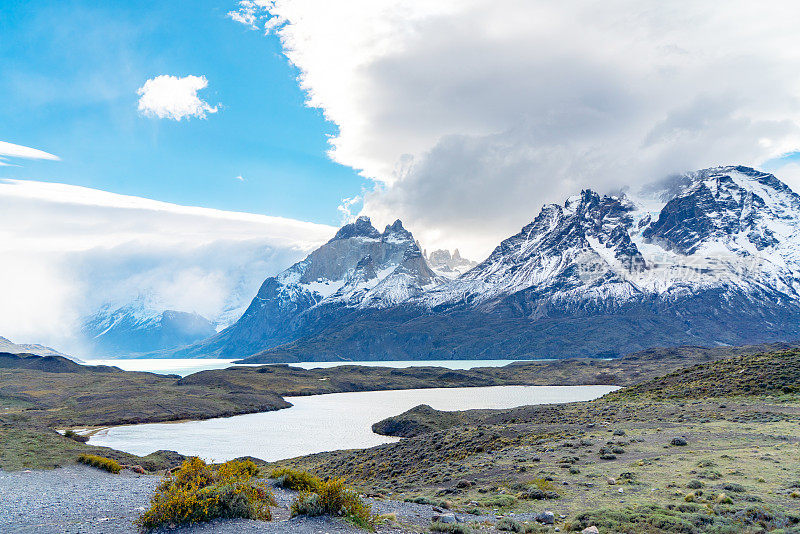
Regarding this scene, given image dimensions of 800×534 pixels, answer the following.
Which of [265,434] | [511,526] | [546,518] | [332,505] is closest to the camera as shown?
[332,505]

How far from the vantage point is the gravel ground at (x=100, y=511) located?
51.3 feet

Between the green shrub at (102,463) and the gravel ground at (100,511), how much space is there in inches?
272

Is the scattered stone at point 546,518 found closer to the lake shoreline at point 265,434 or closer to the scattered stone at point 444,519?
the scattered stone at point 444,519

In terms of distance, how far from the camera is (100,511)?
19.1m

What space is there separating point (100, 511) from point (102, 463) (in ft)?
77.4

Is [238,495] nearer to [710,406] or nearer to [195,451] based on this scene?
[710,406]

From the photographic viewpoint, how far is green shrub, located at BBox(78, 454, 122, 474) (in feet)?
125

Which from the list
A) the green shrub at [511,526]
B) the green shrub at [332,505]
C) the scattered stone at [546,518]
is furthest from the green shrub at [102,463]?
the scattered stone at [546,518]

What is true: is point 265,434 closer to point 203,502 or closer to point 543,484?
point 543,484

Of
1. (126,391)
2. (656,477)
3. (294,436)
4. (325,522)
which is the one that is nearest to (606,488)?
(656,477)

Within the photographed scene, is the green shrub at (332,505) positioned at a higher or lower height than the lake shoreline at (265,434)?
higher

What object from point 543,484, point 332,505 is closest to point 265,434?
point 543,484

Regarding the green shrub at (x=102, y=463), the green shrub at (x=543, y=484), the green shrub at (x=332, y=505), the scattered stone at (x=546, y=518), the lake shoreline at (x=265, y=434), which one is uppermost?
the green shrub at (x=332, y=505)

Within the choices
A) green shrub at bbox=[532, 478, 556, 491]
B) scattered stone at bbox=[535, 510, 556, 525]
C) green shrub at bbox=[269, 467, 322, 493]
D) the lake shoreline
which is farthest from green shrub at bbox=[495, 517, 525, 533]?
the lake shoreline
